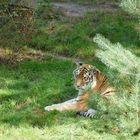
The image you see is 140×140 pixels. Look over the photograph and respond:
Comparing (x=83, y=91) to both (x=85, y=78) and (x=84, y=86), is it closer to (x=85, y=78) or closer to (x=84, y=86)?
(x=84, y=86)

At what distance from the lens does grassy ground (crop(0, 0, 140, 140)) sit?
8.55 meters

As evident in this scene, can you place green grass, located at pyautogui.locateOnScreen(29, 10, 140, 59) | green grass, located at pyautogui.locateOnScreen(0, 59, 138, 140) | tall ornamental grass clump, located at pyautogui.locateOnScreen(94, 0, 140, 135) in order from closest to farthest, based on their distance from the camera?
tall ornamental grass clump, located at pyautogui.locateOnScreen(94, 0, 140, 135) → green grass, located at pyautogui.locateOnScreen(0, 59, 138, 140) → green grass, located at pyautogui.locateOnScreen(29, 10, 140, 59)

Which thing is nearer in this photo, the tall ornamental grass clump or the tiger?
the tall ornamental grass clump

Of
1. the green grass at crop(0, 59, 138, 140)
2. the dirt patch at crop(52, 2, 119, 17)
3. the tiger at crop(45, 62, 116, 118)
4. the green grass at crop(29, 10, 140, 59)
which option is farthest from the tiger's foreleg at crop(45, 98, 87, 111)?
the dirt patch at crop(52, 2, 119, 17)

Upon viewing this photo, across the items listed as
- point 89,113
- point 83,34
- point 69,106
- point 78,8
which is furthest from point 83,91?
point 78,8

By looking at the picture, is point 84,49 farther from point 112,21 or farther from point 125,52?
point 125,52

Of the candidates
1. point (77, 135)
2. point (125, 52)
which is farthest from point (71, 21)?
point (125, 52)

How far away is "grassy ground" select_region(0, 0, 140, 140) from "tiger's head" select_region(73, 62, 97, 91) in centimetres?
61

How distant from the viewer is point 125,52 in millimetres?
6949

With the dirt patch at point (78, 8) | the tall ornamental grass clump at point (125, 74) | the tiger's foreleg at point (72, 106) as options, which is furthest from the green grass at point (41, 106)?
the dirt patch at point (78, 8)

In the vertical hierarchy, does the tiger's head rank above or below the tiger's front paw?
above

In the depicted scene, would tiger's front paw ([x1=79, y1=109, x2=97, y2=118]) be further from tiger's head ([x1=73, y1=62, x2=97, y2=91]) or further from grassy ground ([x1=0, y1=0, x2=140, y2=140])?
tiger's head ([x1=73, y1=62, x2=97, y2=91])

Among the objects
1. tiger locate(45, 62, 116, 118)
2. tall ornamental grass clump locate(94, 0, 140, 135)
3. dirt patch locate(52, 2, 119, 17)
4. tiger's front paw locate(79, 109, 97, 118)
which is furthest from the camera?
dirt patch locate(52, 2, 119, 17)

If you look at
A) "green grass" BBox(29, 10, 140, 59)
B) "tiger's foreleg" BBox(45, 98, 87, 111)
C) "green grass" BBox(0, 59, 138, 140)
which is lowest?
"green grass" BBox(0, 59, 138, 140)
